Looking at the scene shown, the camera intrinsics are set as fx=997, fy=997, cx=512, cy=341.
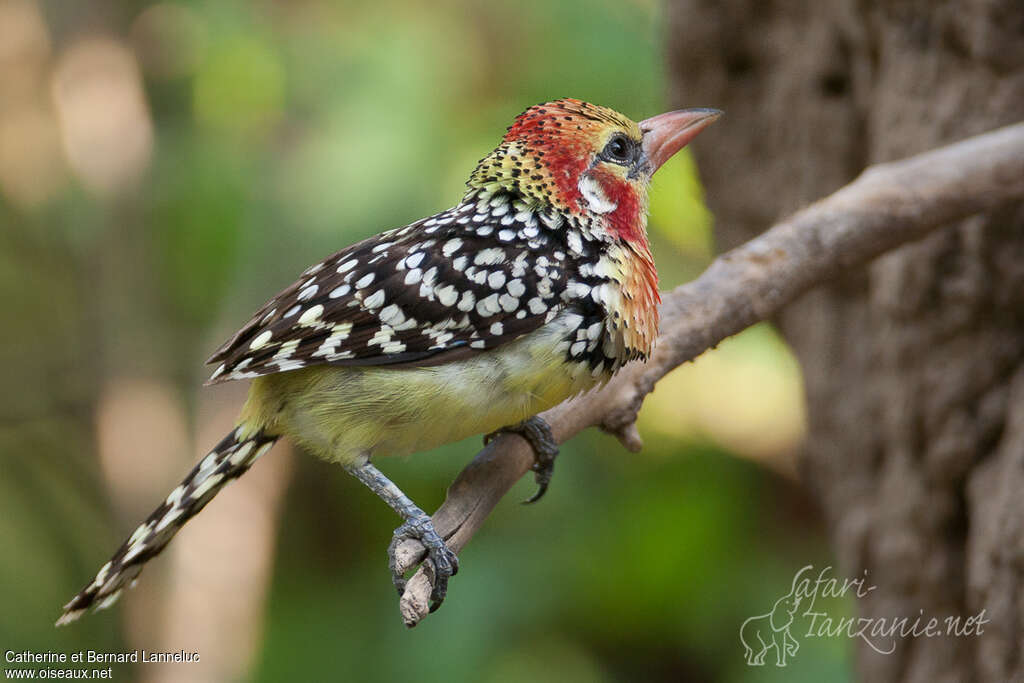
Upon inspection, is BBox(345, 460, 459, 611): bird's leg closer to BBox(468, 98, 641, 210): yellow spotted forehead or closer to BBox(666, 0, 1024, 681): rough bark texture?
BBox(468, 98, 641, 210): yellow spotted forehead

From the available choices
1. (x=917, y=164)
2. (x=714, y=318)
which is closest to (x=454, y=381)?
(x=714, y=318)

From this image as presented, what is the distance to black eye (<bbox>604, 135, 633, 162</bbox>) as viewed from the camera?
2.34m

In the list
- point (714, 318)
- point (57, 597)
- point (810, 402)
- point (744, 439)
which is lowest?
point (57, 597)

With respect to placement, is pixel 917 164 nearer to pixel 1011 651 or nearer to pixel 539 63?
pixel 1011 651

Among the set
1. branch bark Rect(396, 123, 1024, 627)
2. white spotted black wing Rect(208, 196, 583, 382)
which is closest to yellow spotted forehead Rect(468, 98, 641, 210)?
white spotted black wing Rect(208, 196, 583, 382)

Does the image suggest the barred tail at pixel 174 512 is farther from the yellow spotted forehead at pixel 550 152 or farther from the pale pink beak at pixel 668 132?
the pale pink beak at pixel 668 132

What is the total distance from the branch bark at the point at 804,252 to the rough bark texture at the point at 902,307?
33 cm

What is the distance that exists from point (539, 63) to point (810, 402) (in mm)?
2211

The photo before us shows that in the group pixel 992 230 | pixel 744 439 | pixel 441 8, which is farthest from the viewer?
pixel 441 8

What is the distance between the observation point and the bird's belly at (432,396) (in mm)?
2053

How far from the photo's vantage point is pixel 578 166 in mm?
2283

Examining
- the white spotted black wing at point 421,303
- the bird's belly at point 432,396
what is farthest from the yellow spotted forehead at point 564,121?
the bird's belly at point 432,396

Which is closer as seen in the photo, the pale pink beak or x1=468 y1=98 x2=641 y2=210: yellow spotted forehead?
x1=468 y1=98 x2=641 y2=210: yellow spotted forehead

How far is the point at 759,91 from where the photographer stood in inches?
157
